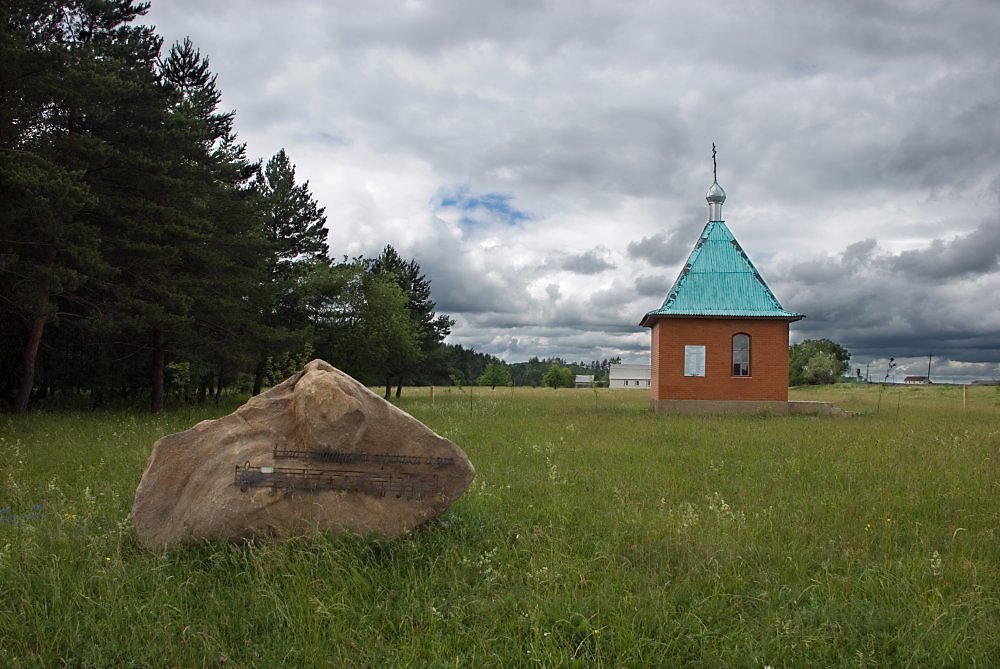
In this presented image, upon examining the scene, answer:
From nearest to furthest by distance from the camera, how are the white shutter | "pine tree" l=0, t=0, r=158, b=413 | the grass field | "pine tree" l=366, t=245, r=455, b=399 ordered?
the grass field < "pine tree" l=0, t=0, r=158, b=413 < the white shutter < "pine tree" l=366, t=245, r=455, b=399

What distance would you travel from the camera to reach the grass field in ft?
14.2

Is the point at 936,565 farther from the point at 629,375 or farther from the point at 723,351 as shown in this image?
the point at 629,375

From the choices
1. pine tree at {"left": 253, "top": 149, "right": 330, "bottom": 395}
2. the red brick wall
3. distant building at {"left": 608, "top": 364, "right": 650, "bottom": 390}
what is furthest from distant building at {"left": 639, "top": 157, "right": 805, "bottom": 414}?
distant building at {"left": 608, "top": 364, "right": 650, "bottom": 390}

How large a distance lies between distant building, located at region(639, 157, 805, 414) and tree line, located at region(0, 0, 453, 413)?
14.4 m

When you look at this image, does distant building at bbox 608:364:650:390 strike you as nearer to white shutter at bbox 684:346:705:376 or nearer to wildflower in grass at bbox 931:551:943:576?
white shutter at bbox 684:346:705:376

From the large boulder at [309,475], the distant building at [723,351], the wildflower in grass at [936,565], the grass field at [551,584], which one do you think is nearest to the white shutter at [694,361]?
the distant building at [723,351]

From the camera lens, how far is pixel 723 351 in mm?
23453

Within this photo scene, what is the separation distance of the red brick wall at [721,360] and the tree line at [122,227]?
14318 mm

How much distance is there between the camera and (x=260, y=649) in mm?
4359

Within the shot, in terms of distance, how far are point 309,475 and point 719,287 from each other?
20745 mm

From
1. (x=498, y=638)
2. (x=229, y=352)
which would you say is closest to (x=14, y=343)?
(x=229, y=352)

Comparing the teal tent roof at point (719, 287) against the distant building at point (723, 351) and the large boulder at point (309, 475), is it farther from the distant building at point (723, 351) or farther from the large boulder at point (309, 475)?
the large boulder at point (309, 475)

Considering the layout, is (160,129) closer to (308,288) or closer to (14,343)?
(14,343)

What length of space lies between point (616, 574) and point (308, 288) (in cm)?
2702
